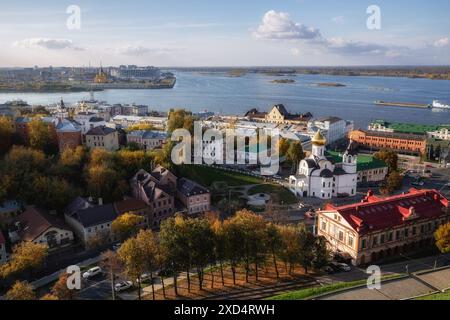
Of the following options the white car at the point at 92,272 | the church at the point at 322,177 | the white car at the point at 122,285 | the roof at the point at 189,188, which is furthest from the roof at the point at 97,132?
the white car at the point at 122,285

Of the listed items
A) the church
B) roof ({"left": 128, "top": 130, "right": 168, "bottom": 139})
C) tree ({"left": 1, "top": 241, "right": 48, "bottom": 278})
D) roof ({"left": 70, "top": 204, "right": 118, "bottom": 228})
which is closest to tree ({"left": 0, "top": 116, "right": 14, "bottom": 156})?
roof ({"left": 70, "top": 204, "right": 118, "bottom": 228})

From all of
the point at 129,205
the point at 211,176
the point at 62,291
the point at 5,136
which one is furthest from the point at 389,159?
the point at 5,136

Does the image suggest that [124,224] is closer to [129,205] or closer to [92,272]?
[129,205]

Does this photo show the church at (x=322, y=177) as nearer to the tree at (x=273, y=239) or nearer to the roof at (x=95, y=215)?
the tree at (x=273, y=239)

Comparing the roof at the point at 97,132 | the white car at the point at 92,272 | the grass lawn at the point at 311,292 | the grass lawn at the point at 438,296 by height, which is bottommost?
the white car at the point at 92,272

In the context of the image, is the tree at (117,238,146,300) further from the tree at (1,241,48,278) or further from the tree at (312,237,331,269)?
the tree at (312,237,331,269)
